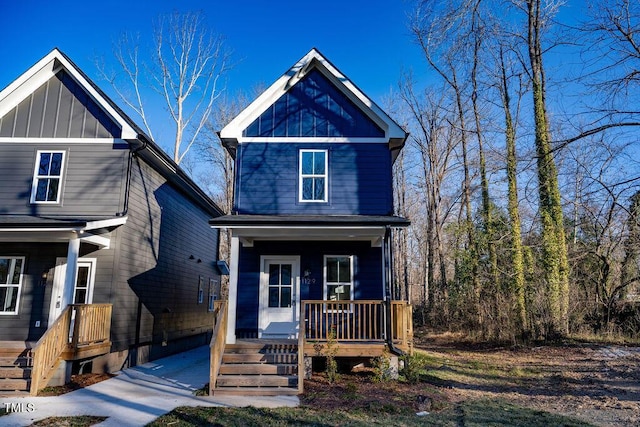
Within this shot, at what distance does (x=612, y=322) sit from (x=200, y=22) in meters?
24.0

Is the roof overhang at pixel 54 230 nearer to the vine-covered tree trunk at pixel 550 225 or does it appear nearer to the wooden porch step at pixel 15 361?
the wooden porch step at pixel 15 361

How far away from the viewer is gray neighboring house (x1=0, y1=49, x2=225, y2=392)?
9.84 metres

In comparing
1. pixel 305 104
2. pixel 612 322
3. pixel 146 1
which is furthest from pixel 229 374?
pixel 146 1

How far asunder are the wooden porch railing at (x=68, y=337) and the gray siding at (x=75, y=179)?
267 cm

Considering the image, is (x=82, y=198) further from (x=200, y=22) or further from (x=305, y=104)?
(x=200, y=22)

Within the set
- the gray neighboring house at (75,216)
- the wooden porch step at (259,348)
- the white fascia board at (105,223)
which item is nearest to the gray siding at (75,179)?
the gray neighboring house at (75,216)

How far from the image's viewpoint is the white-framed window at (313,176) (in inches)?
438

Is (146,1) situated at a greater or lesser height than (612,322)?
greater

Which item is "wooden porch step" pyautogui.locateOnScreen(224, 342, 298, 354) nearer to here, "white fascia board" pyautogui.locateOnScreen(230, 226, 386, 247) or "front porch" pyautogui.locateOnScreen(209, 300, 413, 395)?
"front porch" pyautogui.locateOnScreen(209, 300, 413, 395)

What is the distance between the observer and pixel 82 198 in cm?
1078

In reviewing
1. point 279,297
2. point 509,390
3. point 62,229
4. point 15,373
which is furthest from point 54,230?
point 509,390

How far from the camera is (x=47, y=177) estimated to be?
10875 millimetres

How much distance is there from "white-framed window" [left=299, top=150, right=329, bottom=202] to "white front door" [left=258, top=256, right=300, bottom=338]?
170 cm

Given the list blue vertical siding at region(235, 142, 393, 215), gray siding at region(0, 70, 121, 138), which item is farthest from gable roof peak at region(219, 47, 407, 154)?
gray siding at region(0, 70, 121, 138)
